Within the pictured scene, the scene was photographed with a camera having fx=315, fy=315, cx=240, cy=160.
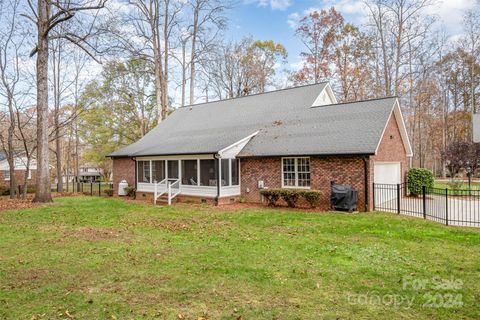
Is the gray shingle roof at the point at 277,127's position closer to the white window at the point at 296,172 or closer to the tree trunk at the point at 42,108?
the white window at the point at 296,172

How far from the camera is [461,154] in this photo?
23.1 meters

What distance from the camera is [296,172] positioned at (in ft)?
46.3

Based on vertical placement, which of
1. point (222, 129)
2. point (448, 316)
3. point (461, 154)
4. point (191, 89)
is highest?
point (191, 89)

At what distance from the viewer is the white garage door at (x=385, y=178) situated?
43.5ft

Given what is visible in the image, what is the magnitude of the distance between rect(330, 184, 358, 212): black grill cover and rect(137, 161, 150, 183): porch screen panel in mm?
12000

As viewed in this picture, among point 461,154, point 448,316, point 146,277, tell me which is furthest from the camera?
point 461,154

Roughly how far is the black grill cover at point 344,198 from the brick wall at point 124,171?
43.4ft

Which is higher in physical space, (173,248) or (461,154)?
(461,154)

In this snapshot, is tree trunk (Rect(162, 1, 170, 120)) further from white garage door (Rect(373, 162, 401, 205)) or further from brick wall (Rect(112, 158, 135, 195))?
white garage door (Rect(373, 162, 401, 205))

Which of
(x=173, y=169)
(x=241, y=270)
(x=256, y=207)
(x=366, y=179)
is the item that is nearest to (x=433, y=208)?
(x=366, y=179)

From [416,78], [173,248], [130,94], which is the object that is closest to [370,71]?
[416,78]

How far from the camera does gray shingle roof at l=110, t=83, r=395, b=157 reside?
13317mm

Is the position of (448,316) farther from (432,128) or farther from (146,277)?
(432,128)

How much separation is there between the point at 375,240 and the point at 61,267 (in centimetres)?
688
